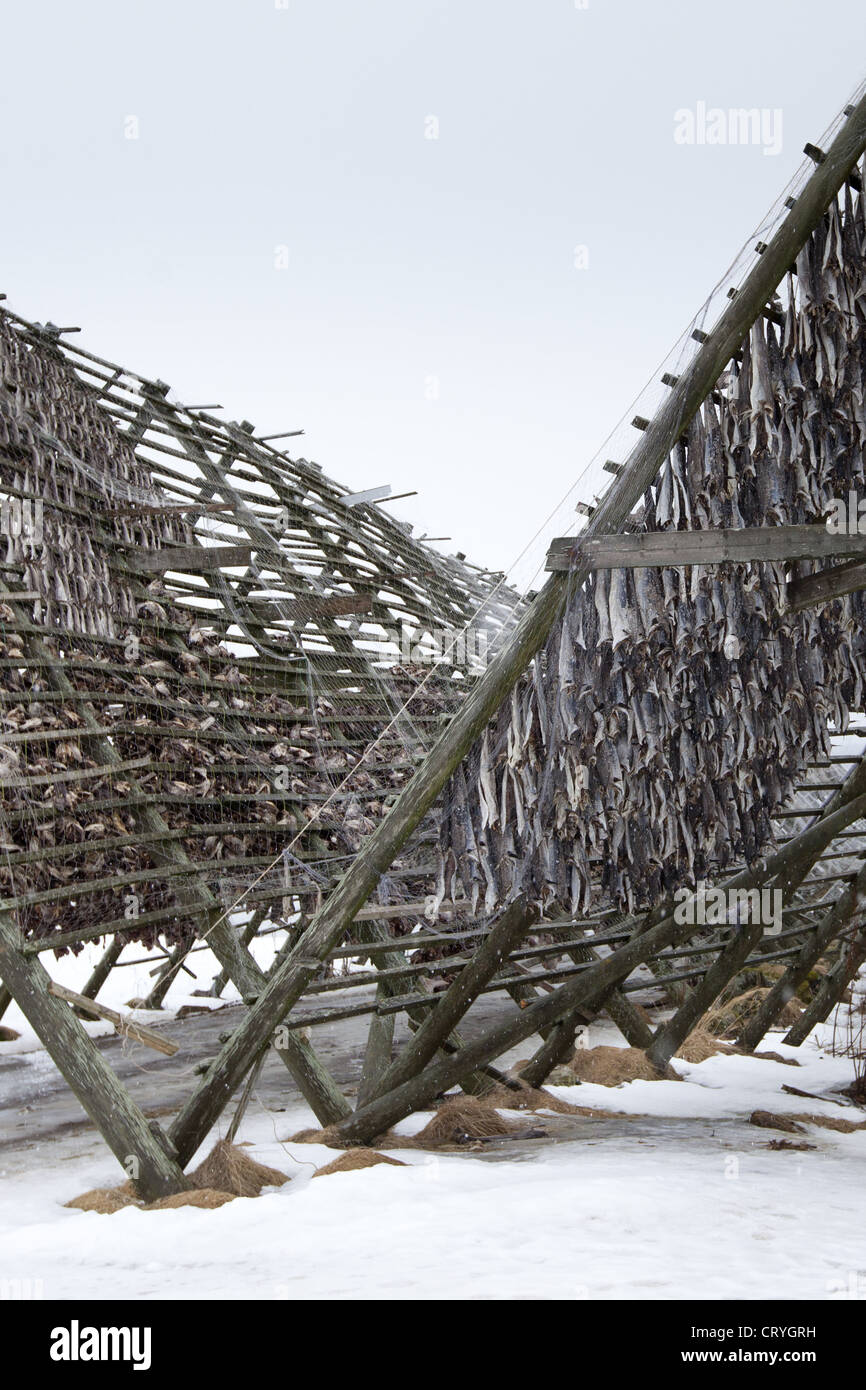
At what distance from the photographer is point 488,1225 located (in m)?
5.11

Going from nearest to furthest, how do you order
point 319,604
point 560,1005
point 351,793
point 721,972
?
point 560,1005
point 351,793
point 721,972
point 319,604

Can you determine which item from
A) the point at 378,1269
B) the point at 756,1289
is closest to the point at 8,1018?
the point at 378,1269

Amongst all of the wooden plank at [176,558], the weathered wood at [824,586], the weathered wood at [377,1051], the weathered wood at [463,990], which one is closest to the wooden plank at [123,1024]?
the weathered wood at [463,990]

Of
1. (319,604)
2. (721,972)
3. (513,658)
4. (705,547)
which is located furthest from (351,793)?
(705,547)

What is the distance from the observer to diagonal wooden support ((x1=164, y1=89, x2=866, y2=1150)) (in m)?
5.64

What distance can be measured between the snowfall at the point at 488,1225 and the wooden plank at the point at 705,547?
2867 millimetres

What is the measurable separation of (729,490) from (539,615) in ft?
3.58

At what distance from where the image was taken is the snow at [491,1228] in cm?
446

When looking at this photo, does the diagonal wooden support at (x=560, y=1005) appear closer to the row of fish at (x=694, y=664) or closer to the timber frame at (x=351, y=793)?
the timber frame at (x=351, y=793)

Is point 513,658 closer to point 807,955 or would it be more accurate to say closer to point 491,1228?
point 491,1228

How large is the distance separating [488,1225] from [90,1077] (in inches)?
81.1

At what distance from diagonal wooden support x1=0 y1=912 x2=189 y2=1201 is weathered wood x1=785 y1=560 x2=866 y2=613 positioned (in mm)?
4041

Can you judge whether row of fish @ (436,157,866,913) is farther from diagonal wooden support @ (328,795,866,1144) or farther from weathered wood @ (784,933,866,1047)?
weathered wood @ (784,933,866,1047)

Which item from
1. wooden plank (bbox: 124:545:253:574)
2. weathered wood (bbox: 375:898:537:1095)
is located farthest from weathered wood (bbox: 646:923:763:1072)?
wooden plank (bbox: 124:545:253:574)
